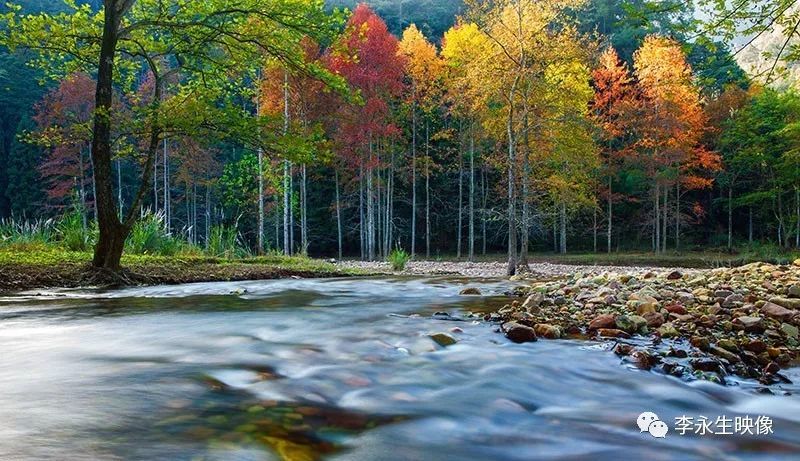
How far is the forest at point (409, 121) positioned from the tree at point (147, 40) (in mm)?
36

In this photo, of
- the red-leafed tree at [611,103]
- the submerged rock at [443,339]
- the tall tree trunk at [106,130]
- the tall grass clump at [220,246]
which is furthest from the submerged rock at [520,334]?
the red-leafed tree at [611,103]

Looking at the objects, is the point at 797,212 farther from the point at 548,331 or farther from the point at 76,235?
the point at 76,235

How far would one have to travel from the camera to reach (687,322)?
395 cm

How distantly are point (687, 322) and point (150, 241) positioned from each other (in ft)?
36.7

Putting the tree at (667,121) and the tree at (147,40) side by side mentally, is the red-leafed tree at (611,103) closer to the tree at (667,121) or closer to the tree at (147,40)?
the tree at (667,121)

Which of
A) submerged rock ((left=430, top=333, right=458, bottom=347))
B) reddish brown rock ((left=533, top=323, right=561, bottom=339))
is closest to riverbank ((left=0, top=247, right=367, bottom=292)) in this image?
submerged rock ((left=430, top=333, right=458, bottom=347))

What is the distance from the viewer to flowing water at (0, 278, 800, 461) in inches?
75.3

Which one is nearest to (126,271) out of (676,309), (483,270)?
(676,309)

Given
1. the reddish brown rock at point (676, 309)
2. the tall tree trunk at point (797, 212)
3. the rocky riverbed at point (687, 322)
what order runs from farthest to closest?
the tall tree trunk at point (797, 212)
the reddish brown rock at point (676, 309)
the rocky riverbed at point (687, 322)

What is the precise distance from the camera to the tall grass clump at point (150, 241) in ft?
38.1

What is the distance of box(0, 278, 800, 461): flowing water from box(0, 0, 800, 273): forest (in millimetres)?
3649

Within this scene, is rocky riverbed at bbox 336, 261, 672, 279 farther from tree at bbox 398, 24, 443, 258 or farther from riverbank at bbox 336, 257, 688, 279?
tree at bbox 398, 24, 443, 258

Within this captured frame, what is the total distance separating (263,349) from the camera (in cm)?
351

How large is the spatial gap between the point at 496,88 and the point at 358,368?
1276 cm
